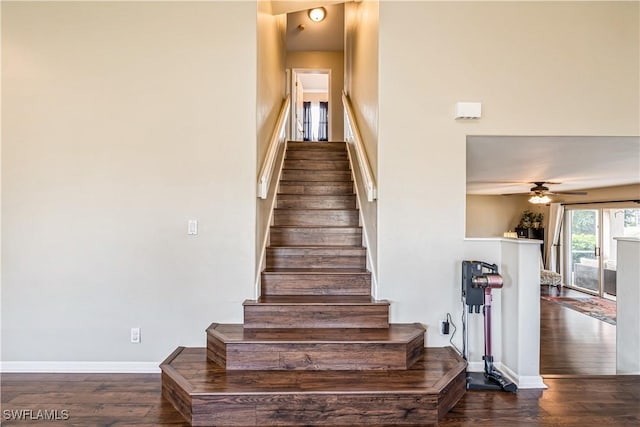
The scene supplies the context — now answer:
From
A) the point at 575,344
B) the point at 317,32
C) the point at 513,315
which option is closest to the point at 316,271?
the point at 513,315

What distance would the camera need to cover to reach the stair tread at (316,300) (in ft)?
10.0

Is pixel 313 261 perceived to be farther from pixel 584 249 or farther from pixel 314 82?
pixel 584 249

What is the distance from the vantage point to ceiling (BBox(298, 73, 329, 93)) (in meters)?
9.48

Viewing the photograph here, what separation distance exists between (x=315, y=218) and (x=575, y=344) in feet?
12.8

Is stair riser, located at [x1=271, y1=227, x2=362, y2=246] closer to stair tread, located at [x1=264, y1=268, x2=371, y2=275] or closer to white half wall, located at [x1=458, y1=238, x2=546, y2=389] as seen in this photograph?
stair tread, located at [x1=264, y1=268, x2=371, y2=275]

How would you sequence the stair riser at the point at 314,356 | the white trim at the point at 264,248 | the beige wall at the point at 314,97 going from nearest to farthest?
the stair riser at the point at 314,356
the white trim at the point at 264,248
the beige wall at the point at 314,97

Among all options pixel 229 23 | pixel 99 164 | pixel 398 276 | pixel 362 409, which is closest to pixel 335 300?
pixel 398 276

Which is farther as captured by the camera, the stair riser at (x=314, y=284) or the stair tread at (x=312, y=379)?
the stair riser at (x=314, y=284)

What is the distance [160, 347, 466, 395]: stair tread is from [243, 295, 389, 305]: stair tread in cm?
55

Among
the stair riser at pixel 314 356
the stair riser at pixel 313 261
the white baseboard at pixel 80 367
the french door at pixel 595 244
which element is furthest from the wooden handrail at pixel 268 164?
the french door at pixel 595 244

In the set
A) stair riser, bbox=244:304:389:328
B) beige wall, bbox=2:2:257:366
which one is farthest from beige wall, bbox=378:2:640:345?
beige wall, bbox=2:2:257:366

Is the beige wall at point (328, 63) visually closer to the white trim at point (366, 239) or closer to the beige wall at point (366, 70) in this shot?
the beige wall at point (366, 70)

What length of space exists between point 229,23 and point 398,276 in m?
2.65

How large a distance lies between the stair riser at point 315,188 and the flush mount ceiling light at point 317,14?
11.9ft
